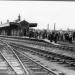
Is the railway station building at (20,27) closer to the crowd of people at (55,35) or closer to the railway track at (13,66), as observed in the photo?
the crowd of people at (55,35)

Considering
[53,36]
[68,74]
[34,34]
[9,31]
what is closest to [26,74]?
[68,74]

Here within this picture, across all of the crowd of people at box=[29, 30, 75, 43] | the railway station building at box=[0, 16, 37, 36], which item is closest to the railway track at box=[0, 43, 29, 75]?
the crowd of people at box=[29, 30, 75, 43]

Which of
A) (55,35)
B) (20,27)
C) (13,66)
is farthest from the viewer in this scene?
(20,27)

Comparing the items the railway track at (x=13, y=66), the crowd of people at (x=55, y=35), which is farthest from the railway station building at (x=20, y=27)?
the railway track at (x=13, y=66)

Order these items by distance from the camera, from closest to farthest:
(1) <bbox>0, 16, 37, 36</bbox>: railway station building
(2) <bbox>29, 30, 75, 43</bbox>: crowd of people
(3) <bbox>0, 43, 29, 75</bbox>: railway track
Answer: (3) <bbox>0, 43, 29, 75</bbox>: railway track, (2) <bbox>29, 30, 75, 43</bbox>: crowd of people, (1) <bbox>0, 16, 37, 36</bbox>: railway station building

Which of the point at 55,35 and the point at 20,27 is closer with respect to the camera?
the point at 55,35

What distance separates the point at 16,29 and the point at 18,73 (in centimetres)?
3073

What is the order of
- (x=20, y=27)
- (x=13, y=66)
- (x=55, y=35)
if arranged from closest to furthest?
1. (x=13, y=66)
2. (x=55, y=35)
3. (x=20, y=27)

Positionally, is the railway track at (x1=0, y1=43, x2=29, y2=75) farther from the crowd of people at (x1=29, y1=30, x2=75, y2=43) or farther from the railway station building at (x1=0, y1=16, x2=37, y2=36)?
the railway station building at (x1=0, y1=16, x2=37, y2=36)

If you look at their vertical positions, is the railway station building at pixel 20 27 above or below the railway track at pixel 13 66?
above

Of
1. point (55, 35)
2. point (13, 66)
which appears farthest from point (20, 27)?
point (13, 66)

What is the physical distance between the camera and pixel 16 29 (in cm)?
3931

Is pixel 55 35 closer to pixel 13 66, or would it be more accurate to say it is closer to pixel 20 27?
pixel 13 66

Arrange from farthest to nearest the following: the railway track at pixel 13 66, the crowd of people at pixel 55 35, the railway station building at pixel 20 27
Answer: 1. the railway station building at pixel 20 27
2. the crowd of people at pixel 55 35
3. the railway track at pixel 13 66
